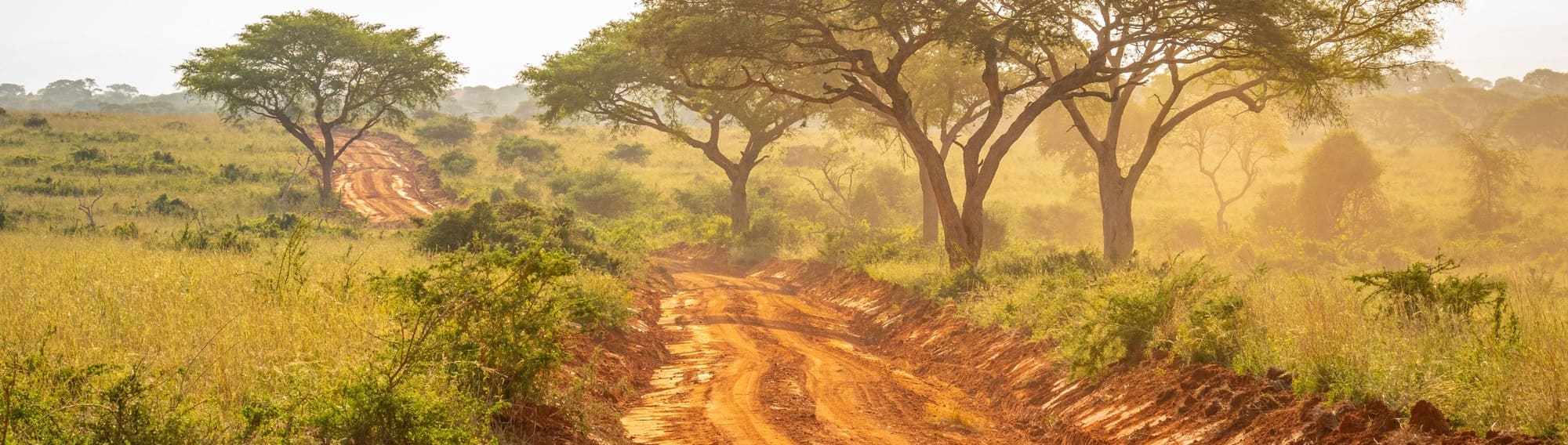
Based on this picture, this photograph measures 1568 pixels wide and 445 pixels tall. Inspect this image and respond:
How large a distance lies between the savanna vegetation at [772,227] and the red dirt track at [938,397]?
0.32 meters

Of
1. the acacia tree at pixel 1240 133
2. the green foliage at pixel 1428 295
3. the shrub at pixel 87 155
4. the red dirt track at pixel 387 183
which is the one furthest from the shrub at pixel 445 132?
the green foliage at pixel 1428 295

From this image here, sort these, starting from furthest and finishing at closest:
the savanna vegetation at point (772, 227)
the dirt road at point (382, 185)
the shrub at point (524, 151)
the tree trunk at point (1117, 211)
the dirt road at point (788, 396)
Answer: the shrub at point (524, 151)
the dirt road at point (382, 185)
the tree trunk at point (1117, 211)
the dirt road at point (788, 396)
the savanna vegetation at point (772, 227)

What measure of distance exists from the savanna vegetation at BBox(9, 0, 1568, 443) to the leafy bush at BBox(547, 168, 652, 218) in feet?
0.58

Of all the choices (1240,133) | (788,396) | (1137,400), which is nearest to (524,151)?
(1240,133)

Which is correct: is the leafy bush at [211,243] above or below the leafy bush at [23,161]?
below

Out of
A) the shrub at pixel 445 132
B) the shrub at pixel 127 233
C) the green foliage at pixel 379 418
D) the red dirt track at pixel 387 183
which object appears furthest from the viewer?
the shrub at pixel 445 132

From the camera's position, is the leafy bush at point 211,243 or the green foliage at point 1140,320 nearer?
the green foliage at point 1140,320

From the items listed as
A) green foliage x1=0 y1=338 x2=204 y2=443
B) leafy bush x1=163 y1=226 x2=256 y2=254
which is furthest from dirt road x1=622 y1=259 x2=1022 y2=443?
leafy bush x1=163 y1=226 x2=256 y2=254

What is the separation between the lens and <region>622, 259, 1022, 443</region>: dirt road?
29.9 ft

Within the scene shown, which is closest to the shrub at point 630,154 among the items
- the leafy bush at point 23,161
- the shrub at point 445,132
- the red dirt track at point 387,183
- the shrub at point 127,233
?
the shrub at point 445,132

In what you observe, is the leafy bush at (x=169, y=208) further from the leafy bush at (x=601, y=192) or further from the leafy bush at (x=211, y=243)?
the leafy bush at (x=211, y=243)

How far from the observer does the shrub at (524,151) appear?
57812 mm

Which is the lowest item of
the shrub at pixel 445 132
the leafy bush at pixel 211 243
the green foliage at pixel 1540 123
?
the leafy bush at pixel 211 243

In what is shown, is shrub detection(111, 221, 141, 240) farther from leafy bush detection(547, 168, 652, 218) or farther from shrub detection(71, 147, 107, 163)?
shrub detection(71, 147, 107, 163)
